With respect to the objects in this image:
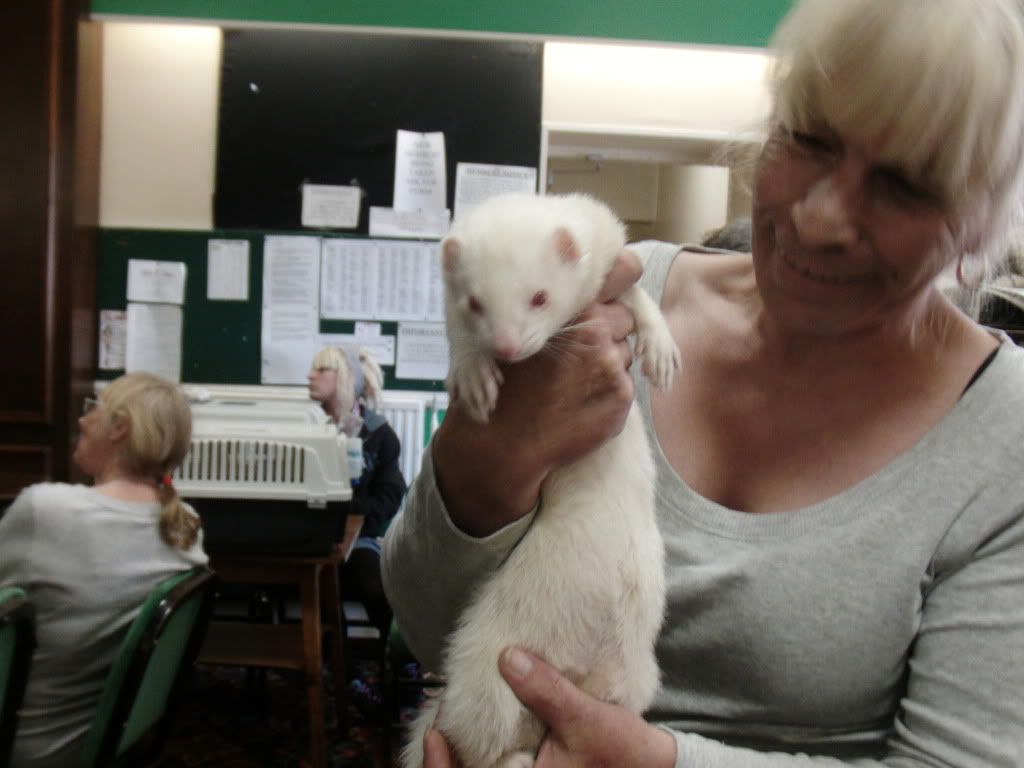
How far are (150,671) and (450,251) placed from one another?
1174 millimetres

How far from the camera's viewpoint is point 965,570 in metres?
0.62

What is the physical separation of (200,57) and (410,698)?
2373 millimetres

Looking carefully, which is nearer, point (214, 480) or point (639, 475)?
point (639, 475)

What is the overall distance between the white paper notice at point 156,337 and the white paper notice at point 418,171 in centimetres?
94

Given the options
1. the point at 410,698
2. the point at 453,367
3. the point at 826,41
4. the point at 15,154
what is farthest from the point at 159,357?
the point at 826,41

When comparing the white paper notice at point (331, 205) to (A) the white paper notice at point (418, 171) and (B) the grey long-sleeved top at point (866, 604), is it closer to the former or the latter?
(A) the white paper notice at point (418, 171)

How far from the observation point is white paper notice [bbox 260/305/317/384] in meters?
2.91

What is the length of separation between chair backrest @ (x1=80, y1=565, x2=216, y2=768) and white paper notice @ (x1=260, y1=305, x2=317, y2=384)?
4.15 feet

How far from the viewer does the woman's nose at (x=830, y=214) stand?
23.6 inches

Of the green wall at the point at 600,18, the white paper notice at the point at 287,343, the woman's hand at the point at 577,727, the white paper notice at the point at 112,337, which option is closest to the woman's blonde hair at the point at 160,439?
the white paper notice at the point at 287,343

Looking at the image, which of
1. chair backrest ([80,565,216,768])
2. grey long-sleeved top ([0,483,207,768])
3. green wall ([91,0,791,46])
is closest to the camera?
chair backrest ([80,565,216,768])

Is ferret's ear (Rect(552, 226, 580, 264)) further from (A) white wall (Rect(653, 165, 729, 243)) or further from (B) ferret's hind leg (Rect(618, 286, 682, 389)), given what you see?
(A) white wall (Rect(653, 165, 729, 243))

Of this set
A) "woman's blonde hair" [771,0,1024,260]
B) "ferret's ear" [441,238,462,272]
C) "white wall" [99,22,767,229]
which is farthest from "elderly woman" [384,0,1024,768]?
"white wall" [99,22,767,229]

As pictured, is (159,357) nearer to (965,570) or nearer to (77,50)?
(77,50)
